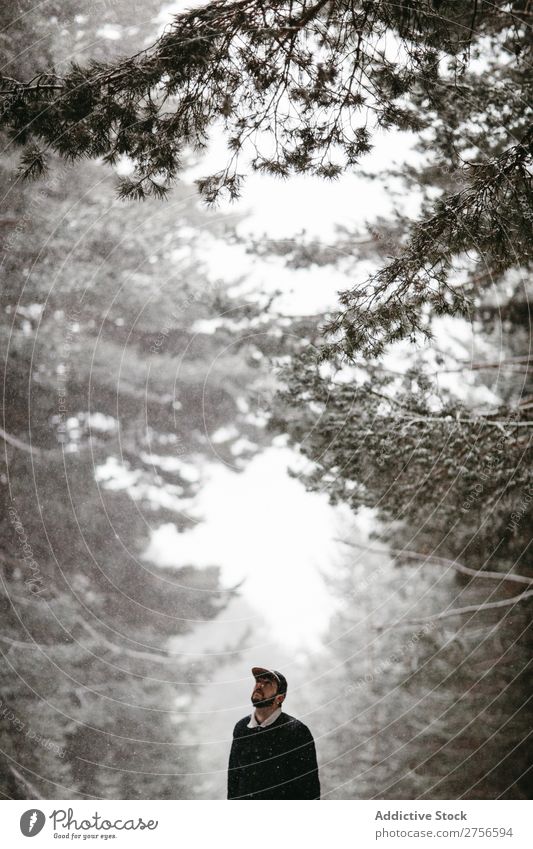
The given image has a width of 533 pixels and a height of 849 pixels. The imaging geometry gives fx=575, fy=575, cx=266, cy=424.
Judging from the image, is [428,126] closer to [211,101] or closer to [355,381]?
[211,101]

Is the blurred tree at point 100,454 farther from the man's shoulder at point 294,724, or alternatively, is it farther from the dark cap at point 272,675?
the man's shoulder at point 294,724

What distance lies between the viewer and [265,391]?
1.93 meters

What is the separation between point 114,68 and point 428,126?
101 centimetres

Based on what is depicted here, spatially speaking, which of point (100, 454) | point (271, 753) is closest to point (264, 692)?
point (271, 753)

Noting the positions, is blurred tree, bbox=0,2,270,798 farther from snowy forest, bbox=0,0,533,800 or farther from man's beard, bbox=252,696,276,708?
man's beard, bbox=252,696,276,708
